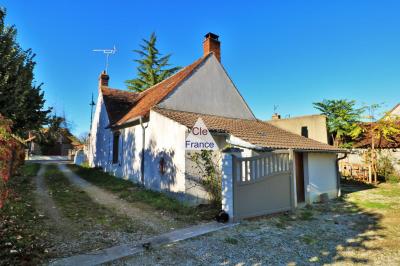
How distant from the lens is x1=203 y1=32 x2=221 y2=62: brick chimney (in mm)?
14445

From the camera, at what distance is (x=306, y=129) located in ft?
68.2

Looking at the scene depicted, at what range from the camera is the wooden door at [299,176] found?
34.9 ft

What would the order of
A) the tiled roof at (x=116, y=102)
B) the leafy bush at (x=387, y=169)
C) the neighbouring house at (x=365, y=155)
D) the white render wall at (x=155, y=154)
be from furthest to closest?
the neighbouring house at (x=365, y=155), the leafy bush at (x=387, y=169), the tiled roof at (x=116, y=102), the white render wall at (x=155, y=154)

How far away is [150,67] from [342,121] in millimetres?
21943

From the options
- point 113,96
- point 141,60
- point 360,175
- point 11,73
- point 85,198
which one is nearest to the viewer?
point 85,198

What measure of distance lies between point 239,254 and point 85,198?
6.83 meters

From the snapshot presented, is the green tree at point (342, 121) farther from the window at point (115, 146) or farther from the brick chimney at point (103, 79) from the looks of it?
the brick chimney at point (103, 79)

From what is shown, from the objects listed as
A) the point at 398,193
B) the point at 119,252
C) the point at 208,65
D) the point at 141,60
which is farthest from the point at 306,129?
the point at 141,60

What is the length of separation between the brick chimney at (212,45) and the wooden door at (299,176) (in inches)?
274

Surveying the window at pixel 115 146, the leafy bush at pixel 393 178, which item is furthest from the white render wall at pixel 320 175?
the window at pixel 115 146

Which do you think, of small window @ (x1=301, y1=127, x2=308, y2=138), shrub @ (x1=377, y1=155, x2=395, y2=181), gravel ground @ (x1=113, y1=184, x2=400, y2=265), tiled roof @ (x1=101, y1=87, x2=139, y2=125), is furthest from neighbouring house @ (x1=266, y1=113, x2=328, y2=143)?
tiled roof @ (x1=101, y1=87, x2=139, y2=125)

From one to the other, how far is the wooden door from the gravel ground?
2.49m

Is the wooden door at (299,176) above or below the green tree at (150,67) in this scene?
below

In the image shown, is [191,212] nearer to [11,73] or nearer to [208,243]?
[208,243]
